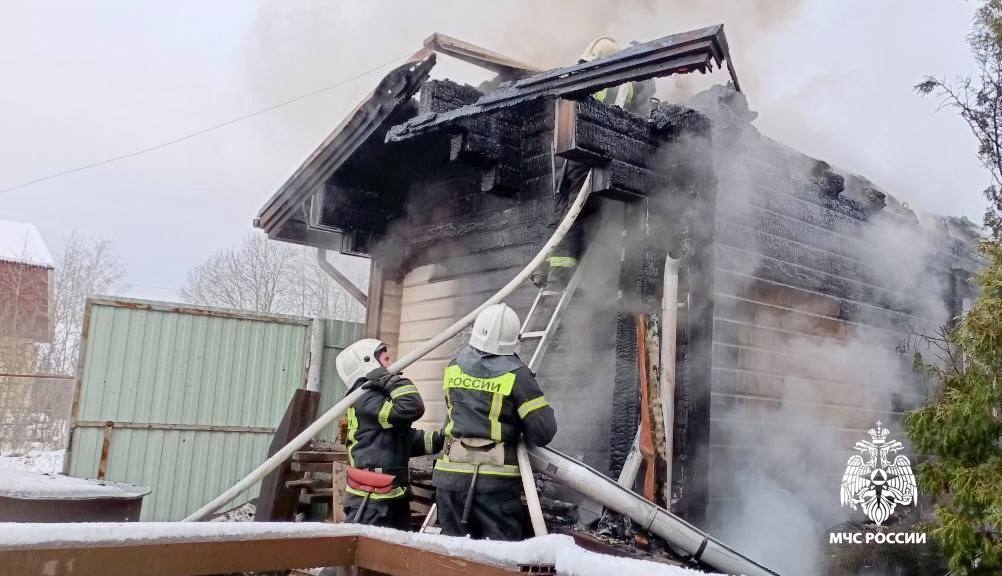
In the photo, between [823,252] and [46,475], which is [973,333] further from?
[46,475]

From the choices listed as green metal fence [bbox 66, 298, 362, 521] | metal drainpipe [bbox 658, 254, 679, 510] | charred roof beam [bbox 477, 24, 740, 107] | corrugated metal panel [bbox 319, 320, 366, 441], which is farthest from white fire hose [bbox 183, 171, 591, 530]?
corrugated metal panel [bbox 319, 320, 366, 441]

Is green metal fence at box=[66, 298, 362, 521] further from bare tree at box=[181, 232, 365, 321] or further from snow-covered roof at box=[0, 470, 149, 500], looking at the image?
bare tree at box=[181, 232, 365, 321]

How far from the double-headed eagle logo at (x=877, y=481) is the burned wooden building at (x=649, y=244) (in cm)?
23

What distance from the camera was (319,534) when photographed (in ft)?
6.64

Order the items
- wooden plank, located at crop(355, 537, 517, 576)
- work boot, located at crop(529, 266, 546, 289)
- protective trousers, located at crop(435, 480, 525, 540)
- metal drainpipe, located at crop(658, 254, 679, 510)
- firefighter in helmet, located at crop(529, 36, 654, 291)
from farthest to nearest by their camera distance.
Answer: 1. work boot, located at crop(529, 266, 546, 289)
2. firefighter in helmet, located at crop(529, 36, 654, 291)
3. metal drainpipe, located at crop(658, 254, 679, 510)
4. protective trousers, located at crop(435, 480, 525, 540)
5. wooden plank, located at crop(355, 537, 517, 576)

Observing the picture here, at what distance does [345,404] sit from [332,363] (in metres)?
4.72

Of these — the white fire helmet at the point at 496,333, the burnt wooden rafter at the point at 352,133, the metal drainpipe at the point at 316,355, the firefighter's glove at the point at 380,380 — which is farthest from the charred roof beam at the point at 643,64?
the metal drainpipe at the point at 316,355

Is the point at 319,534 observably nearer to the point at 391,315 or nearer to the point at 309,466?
the point at 309,466

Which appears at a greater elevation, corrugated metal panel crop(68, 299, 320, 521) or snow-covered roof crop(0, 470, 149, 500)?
corrugated metal panel crop(68, 299, 320, 521)

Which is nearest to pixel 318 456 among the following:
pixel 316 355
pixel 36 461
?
pixel 316 355

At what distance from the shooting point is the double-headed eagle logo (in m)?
6.70

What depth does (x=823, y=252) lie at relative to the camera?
716 centimetres

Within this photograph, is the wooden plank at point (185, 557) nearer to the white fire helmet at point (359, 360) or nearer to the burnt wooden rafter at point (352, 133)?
the white fire helmet at point (359, 360)

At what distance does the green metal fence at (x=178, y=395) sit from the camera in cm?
821
